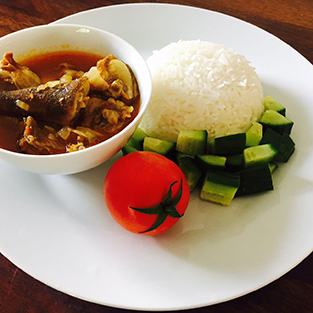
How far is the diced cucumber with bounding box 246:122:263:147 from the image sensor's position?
2.10m

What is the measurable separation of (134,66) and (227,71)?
0.58 metres

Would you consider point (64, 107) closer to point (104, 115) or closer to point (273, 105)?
point (104, 115)

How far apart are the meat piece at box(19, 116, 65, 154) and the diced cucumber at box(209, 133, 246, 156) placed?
0.82 m

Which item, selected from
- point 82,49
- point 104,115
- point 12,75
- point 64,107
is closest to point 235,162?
point 104,115

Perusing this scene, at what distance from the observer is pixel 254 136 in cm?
212

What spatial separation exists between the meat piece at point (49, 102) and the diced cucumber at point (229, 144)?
742mm

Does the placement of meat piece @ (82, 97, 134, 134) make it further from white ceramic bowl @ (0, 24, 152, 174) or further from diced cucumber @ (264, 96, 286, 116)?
diced cucumber @ (264, 96, 286, 116)

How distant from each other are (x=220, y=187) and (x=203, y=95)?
63 centimetres

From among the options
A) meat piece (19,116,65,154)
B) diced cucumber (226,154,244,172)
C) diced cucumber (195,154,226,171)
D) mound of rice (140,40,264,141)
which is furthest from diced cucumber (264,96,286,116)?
meat piece (19,116,65,154)

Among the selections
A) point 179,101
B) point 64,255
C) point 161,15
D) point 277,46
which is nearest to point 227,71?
point 179,101

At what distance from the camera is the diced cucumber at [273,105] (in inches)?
88.1

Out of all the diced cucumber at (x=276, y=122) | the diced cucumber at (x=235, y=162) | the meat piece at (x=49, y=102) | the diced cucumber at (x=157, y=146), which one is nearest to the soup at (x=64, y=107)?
the meat piece at (x=49, y=102)

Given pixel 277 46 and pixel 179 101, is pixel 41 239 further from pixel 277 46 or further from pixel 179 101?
pixel 277 46

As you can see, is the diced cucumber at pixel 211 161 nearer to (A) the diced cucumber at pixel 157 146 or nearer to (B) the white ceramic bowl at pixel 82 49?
(A) the diced cucumber at pixel 157 146
